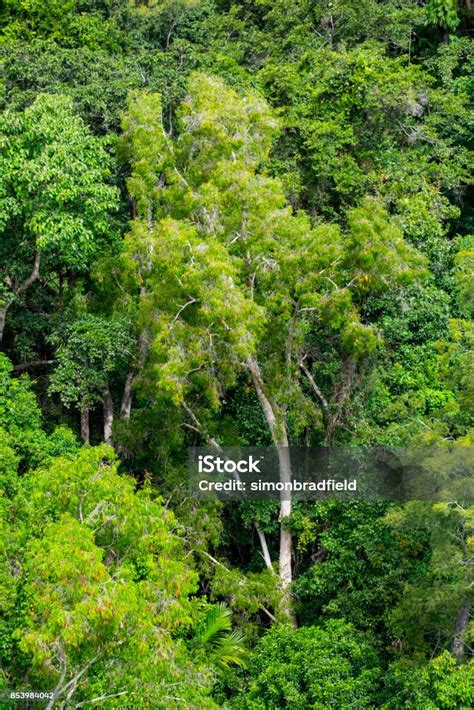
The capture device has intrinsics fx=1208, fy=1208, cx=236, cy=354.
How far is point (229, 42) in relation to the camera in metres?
27.8

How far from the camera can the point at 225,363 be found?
1933 cm

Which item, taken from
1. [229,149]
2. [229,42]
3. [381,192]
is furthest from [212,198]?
[229,42]

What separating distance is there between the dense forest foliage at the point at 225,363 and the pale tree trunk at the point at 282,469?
0.04m

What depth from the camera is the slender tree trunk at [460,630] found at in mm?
17781

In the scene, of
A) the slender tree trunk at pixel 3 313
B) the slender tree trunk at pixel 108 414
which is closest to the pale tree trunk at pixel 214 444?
the slender tree trunk at pixel 108 414

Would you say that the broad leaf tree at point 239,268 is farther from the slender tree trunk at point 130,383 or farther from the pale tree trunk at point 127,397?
the pale tree trunk at point 127,397

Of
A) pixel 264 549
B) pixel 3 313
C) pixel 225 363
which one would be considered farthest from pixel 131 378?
pixel 264 549

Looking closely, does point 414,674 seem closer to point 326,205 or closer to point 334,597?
point 334,597

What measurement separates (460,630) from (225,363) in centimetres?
546

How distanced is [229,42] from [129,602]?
17160 millimetres

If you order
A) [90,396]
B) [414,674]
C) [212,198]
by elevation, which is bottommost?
[414,674]

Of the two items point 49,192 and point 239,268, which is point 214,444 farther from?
point 49,192

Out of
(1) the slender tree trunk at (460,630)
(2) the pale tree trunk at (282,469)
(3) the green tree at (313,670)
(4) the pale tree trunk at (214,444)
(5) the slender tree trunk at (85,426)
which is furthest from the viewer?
(5) the slender tree trunk at (85,426)

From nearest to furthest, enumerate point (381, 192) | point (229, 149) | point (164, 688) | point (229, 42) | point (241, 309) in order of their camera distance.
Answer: point (164, 688), point (241, 309), point (229, 149), point (381, 192), point (229, 42)
